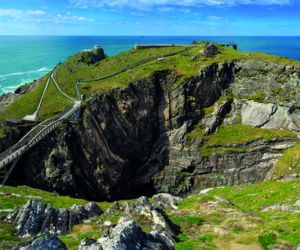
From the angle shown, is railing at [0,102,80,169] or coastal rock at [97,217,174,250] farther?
railing at [0,102,80,169]

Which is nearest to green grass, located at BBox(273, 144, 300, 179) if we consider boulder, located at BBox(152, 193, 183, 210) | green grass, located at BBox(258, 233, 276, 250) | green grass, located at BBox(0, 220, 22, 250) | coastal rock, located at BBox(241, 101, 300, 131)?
boulder, located at BBox(152, 193, 183, 210)

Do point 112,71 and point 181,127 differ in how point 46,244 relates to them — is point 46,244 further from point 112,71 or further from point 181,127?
point 112,71

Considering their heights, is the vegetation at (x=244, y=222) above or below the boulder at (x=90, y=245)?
below

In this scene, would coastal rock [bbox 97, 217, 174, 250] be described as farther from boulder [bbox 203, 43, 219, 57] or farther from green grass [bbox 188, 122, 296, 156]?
boulder [bbox 203, 43, 219, 57]

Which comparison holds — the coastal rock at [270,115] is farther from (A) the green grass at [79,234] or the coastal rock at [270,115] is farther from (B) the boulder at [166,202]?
(A) the green grass at [79,234]

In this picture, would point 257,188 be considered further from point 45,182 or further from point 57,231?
point 45,182

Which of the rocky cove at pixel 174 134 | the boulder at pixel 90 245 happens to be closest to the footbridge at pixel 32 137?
the rocky cove at pixel 174 134

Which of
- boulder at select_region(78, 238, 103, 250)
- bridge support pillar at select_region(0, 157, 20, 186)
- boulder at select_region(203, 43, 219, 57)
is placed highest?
boulder at select_region(203, 43, 219, 57)

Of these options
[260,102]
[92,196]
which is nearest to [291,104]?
[260,102]
